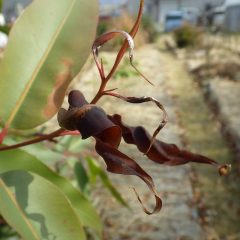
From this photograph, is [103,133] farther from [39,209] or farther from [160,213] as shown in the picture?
[160,213]

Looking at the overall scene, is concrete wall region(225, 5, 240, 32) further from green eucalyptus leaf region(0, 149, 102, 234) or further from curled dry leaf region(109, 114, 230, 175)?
curled dry leaf region(109, 114, 230, 175)

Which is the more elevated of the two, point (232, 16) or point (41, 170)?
point (41, 170)

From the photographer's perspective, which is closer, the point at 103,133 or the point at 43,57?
the point at 103,133

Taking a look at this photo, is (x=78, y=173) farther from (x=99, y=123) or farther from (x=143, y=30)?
(x=143, y=30)

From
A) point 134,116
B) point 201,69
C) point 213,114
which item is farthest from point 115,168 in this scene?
point 201,69

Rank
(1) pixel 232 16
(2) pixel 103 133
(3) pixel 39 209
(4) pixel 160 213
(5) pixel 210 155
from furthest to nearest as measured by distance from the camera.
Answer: (1) pixel 232 16, (5) pixel 210 155, (4) pixel 160 213, (3) pixel 39 209, (2) pixel 103 133

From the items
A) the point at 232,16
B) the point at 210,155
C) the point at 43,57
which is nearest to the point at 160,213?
the point at 210,155

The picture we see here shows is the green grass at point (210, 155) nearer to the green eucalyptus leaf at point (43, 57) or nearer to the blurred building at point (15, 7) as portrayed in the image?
the blurred building at point (15, 7)

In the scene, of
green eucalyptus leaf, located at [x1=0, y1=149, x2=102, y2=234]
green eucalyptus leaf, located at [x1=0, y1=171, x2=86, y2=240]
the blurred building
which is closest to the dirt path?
the blurred building
